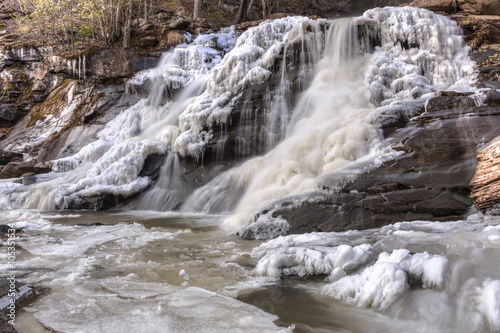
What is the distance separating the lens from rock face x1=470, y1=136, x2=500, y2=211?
398 centimetres

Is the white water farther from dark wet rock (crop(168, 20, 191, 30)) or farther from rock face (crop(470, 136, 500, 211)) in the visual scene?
dark wet rock (crop(168, 20, 191, 30))

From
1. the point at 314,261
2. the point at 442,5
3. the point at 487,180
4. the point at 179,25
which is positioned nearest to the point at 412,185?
the point at 487,180

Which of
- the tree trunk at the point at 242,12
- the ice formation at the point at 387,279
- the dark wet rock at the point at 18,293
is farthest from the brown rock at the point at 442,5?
the dark wet rock at the point at 18,293

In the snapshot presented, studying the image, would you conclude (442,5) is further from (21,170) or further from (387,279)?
(21,170)

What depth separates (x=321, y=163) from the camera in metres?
6.64

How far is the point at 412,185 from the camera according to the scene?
5016 millimetres

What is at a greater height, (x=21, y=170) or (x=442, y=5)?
(x=442, y=5)

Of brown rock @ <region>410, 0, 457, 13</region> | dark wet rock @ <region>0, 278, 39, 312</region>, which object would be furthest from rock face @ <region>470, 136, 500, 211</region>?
brown rock @ <region>410, 0, 457, 13</region>

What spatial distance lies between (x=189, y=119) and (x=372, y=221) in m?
6.05

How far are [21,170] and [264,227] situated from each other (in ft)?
36.5

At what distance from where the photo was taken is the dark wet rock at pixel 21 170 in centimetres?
1198

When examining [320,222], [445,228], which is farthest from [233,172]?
[445,228]

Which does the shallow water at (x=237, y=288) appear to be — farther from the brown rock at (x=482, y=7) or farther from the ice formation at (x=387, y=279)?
the brown rock at (x=482, y=7)

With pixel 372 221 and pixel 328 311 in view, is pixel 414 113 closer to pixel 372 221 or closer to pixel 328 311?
pixel 372 221
